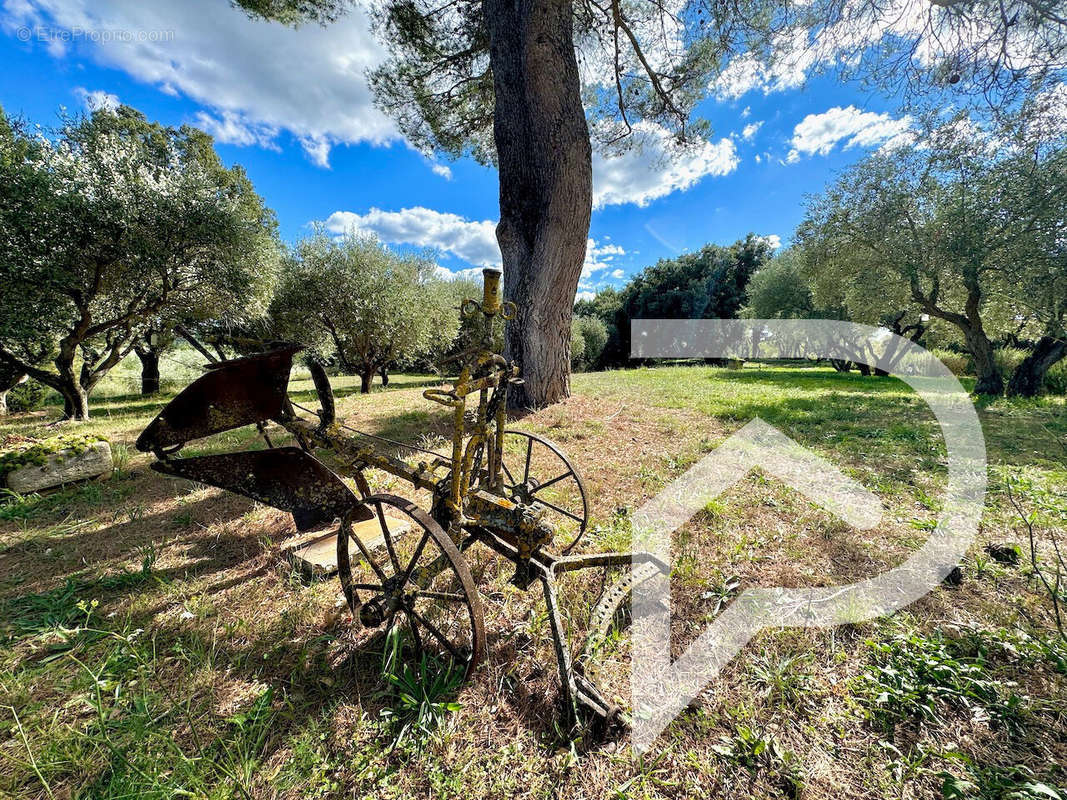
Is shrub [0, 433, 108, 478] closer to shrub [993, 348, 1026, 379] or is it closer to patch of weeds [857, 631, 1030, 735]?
patch of weeds [857, 631, 1030, 735]

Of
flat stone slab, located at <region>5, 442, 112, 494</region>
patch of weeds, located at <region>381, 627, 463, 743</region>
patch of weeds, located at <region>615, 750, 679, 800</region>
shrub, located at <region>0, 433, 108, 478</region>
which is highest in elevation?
shrub, located at <region>0, 433, 108, 478</region>

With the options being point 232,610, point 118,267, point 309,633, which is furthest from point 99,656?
point 118,267

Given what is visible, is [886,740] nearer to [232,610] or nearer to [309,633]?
[309,633]

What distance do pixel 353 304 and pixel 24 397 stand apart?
10.7 m

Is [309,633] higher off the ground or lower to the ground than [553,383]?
lower

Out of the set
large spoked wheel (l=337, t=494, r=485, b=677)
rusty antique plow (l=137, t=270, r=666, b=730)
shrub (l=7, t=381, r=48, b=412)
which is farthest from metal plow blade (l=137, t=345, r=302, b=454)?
shrub (l=7, t=381, r=48, b=412)

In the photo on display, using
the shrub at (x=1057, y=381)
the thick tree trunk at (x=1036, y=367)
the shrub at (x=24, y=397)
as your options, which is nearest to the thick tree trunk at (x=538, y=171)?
the thick tree trunk at (x=1036, y=367)

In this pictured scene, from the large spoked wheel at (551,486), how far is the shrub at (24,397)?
17.9m

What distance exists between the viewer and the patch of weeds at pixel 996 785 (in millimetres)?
1344

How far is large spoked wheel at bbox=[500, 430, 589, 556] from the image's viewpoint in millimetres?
3102

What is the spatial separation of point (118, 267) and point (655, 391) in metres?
13.5

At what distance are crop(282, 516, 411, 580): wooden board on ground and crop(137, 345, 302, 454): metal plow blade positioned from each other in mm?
1045

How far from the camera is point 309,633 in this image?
2281mm

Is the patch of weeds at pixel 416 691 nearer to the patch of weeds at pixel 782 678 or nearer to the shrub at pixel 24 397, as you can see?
the patch of weeds at pixel 782 678
